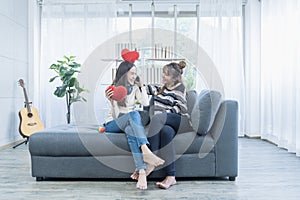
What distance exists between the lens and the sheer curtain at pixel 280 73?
3.93 metres

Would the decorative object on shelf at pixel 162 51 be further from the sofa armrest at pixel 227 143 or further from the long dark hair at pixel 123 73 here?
the sofa armrest at pixel 227 143

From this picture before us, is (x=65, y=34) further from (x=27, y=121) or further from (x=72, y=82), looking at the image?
(x=27, y=121)

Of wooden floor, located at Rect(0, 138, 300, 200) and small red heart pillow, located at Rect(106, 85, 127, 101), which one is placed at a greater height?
small red heart pillow, located at Rect(106, 85, 127, 101)

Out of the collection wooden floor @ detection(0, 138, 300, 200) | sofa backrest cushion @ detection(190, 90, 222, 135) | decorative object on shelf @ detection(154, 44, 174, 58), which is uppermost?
decorative object on shelf @ detection(154, 44, 174, 58)

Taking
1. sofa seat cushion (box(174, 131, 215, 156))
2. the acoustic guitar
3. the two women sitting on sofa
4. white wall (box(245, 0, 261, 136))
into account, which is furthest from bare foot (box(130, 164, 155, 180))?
white wall (box(245, 0, 261, 136))

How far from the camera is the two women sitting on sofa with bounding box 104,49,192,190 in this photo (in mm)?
2576

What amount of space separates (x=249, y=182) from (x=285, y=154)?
1.42m

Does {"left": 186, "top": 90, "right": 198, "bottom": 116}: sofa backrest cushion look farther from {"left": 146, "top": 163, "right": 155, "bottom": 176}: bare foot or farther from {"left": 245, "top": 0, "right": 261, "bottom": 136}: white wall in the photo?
{"left": 245, "top": 0, "right": 261, "bottom": 136}: white wall

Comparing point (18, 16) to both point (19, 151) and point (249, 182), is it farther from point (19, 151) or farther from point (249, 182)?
point (249, 182)

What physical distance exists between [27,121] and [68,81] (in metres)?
0.83

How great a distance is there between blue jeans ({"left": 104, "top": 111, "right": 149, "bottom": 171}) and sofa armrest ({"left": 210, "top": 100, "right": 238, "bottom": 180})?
0.62 meters

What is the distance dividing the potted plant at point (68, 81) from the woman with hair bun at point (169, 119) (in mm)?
2352

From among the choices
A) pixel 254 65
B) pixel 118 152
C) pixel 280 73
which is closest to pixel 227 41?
pixel 254 65

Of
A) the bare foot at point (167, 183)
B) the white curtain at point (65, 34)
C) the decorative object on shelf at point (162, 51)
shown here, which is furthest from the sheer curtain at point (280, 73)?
the white curtain at point (65, 34)
